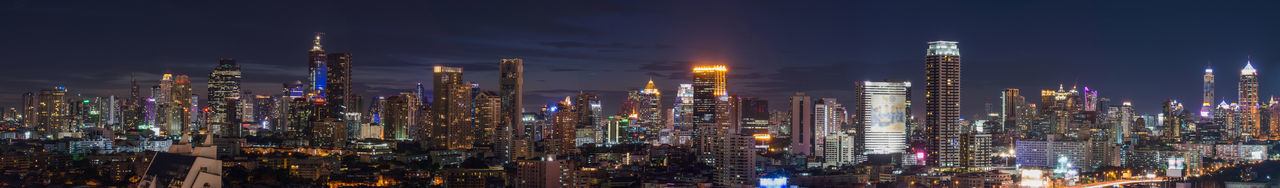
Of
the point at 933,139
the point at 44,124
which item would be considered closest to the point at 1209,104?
the point at 933,139

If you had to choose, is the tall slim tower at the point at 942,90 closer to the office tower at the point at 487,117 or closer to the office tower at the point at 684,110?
the office tower at the point at 684,110

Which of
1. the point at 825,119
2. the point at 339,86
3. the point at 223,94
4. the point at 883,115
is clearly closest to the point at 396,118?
the point at 339,86

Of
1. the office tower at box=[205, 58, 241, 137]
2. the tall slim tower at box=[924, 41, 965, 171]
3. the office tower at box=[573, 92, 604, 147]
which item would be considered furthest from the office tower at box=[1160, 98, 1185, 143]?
the office tower at box=[205, 58, 241, 137]

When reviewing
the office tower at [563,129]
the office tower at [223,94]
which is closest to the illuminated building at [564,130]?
the office tower at [563,129]

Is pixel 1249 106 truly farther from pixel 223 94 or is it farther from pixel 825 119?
pixel 223 94

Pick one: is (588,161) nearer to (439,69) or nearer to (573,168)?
(573,168)

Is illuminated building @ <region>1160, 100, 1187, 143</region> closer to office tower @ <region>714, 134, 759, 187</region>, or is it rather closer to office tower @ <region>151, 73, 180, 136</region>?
office tower @ <region>714, 134, 759, 187</region>

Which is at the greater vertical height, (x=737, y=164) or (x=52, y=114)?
(x=52, y=114)
